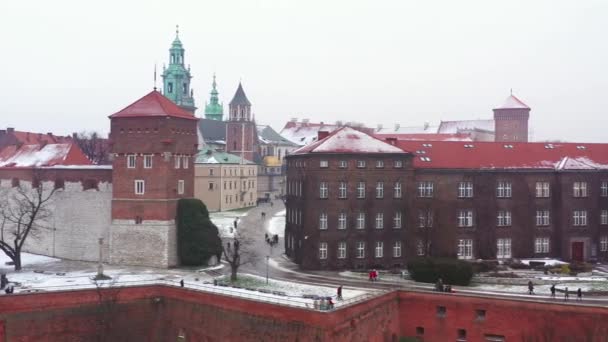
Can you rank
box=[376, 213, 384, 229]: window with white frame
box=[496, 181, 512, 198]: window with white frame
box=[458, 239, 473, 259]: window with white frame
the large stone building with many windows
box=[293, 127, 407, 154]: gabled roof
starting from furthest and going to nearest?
1. box=[496, 181, 512, 198]: window with white frame
2. box=[458, 239, 473, 259]: window with white frame
3. box=[376, 213, 384, 229]: window with white frame
4. box=[293, 127, 407, 154]: gabled roof
5. the large stone building with many windows

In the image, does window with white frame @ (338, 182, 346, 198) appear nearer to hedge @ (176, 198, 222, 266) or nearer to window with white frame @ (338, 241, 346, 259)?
window with white frame @ (338, 241, 346, 259)

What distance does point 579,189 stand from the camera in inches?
2264

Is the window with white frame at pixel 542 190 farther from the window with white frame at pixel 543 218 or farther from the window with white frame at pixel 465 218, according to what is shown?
the window with white frame at pixel 465 218

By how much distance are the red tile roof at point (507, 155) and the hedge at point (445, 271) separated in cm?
1127

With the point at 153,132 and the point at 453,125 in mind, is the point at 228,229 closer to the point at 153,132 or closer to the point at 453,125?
the point at 153,132

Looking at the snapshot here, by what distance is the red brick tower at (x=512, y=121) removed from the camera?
114750mm

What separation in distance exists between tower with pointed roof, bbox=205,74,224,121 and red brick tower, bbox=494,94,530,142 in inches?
2259

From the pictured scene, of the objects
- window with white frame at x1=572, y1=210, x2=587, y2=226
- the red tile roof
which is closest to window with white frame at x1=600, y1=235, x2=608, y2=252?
window with white frame at x1=572, y1=210, x2=587, y2=226

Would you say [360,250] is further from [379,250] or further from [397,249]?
[397,249]

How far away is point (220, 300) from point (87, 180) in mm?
20125

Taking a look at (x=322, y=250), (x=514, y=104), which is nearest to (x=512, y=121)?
(x=514, y=104)

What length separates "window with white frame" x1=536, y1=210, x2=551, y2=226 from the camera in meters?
57.2

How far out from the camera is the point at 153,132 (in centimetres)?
5175

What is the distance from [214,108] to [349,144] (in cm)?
9564
